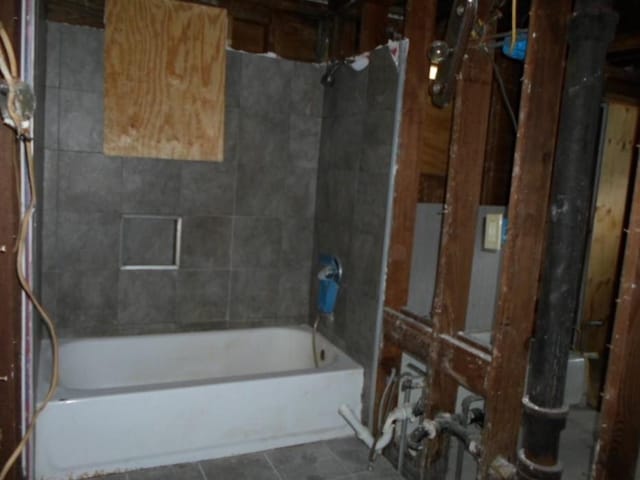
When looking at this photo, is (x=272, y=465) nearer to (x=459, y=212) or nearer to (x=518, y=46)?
(x=459, y=212)

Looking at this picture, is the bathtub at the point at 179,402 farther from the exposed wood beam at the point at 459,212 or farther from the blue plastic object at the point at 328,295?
the exposed wood beam at the point at 459,212

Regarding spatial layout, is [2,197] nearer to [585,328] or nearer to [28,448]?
[28,448]

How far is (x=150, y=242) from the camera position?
2.91m

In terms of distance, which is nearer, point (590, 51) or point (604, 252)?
point (590, 51)

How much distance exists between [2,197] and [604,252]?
3202mm

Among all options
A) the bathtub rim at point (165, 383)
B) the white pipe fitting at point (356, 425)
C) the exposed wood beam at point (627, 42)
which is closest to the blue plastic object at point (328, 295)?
the bathtub rim at point (165, 383)

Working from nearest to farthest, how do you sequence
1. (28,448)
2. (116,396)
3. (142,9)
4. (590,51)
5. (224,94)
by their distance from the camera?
(590,51) → (28,448) → (116,396) → (142,9) → (224,94)

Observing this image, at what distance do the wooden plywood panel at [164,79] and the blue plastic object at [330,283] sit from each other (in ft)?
2.93

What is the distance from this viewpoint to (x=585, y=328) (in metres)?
3.24

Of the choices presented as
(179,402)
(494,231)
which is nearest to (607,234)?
(494,231)

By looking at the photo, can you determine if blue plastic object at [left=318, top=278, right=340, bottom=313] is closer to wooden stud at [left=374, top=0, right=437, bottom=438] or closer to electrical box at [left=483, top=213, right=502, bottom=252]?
wooden stud at [left=374, top=0, right=437, bottom=438]

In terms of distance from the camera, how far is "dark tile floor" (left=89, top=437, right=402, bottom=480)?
2221mm

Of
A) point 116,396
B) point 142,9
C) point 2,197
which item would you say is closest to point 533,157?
point 2,197

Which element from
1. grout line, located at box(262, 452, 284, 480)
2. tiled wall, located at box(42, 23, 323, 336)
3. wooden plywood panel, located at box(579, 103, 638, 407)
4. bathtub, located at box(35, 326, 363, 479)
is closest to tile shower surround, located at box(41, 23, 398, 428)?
tiled wall, located at box(42, 23, 323, 336)
